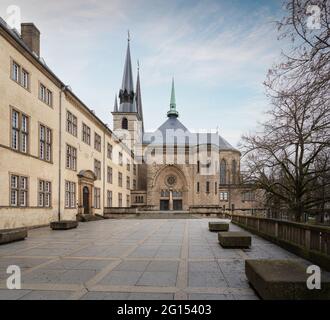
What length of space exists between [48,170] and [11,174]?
193 inches

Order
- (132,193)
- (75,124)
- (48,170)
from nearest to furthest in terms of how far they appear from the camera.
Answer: (48,170) → (75,124) → (132,193)

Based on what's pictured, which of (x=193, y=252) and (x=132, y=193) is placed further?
(x=132, y=193)

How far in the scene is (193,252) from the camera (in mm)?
10680

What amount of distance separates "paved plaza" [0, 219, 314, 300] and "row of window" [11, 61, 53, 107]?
11027mm

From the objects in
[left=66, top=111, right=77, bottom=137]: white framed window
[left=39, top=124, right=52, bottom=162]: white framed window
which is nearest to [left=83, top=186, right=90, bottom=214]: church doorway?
[left=66, top=111, right=77, bottom=137]: white framed window

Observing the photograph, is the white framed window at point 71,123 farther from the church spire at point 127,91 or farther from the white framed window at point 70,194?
the church spire at point 127,91

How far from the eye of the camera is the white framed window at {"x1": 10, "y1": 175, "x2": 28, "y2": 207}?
17.6m

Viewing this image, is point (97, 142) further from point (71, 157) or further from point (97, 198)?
point (71, 157)

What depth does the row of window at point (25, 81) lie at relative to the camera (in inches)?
714

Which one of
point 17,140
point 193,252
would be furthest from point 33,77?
point 193,252

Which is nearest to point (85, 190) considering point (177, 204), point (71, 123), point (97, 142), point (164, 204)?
point (97, 142)

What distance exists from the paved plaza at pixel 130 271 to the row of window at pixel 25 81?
1103cm

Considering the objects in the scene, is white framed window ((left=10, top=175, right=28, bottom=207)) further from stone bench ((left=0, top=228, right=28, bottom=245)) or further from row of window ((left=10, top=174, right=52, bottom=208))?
stone bench ((left=0, top=228, right=28, bottom=245))
